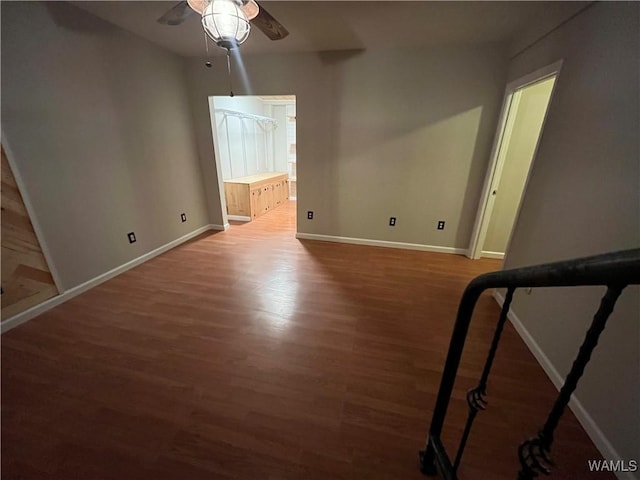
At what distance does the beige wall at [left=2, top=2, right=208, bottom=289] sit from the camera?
Result: 200 cm

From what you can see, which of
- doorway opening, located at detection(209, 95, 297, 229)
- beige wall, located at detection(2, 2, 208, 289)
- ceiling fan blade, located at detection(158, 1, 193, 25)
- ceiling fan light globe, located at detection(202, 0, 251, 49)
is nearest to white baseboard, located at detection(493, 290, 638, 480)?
ceiling fan light globe, located at detection(202, 0, 251, 49)

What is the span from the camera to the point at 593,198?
4.96 ft

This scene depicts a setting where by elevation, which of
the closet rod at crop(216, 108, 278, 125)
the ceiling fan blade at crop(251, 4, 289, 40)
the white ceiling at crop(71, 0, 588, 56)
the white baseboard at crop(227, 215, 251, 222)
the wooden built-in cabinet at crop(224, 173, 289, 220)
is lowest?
the white baseboard at crop(227, 215, 251, 222)

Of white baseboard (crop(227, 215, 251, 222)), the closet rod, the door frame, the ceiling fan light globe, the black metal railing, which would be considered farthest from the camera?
white baseboard (crop(227, 215, 251, 222))

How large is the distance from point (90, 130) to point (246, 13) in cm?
194

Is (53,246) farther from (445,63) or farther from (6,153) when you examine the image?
(445,63)

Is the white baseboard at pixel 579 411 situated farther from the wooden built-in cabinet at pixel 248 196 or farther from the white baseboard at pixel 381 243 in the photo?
the wooden built-in cabinet at pixel 248 196

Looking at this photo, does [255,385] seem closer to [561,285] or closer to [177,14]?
[561,285]

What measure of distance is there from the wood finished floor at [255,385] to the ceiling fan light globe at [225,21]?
1.96 m

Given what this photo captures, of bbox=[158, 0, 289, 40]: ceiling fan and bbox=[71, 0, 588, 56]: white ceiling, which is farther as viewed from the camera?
bbox=[71, 0, 588, 56]: white ceiling

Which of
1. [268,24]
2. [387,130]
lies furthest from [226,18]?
[387,130]

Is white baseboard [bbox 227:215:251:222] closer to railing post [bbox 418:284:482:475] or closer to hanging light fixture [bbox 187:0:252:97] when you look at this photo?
hanging light fixture [bbox 187:0:252:97]

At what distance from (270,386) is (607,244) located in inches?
80.7

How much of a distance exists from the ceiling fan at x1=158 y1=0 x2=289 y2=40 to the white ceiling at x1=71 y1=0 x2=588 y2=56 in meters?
0.41
